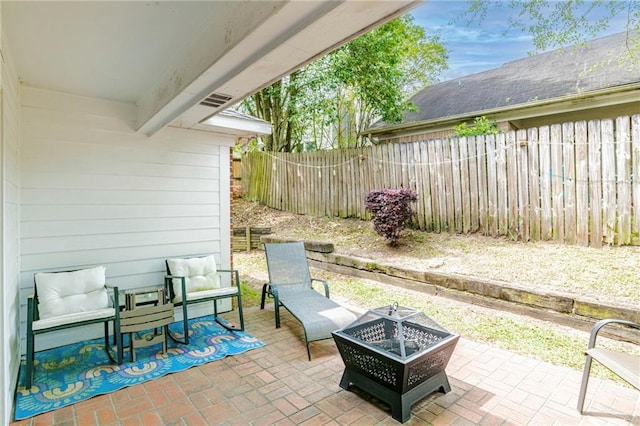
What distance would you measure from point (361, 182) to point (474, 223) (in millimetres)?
2630

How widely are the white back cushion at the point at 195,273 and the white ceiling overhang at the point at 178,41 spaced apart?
171 centimetres

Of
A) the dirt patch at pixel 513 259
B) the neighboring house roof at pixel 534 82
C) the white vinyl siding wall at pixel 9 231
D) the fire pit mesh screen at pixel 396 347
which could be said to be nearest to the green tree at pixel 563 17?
the neighboring house roof at pixel 534 82

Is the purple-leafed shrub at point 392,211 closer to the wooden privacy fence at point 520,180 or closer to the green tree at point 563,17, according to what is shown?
the wooden privacy fence at point 520,180

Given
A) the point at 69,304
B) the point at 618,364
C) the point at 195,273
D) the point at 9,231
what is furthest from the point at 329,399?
the point at 9,231

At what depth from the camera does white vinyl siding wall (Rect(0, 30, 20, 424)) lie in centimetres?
217

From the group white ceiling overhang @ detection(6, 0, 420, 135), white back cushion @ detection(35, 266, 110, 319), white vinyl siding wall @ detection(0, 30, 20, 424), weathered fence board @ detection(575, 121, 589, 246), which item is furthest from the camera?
weathered fence board @ detection(575, 121, 589, 246)

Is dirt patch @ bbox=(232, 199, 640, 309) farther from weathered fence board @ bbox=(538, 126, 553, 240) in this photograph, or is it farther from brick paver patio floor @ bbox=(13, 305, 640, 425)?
brick paver patio floor @ bbox=(13, 305, 640, 425)

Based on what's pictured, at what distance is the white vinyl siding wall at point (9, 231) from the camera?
2174 millimetres

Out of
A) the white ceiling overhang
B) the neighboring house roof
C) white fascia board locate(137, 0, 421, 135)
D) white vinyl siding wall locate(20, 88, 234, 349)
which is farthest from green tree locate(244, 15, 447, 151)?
white fascia board locate(137, 0, 421, 135)

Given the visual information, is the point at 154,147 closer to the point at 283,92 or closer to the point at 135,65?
the point at 135,65

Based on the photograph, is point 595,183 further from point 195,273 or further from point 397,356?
point 195,273

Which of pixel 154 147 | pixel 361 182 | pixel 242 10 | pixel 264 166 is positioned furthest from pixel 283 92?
pixel 242 10

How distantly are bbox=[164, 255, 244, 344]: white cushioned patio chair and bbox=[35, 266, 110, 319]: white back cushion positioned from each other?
652 millimetres

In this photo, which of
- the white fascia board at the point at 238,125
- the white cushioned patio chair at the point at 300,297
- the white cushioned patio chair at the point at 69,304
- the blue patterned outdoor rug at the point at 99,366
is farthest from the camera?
the white fascia board at the point at 238,125
